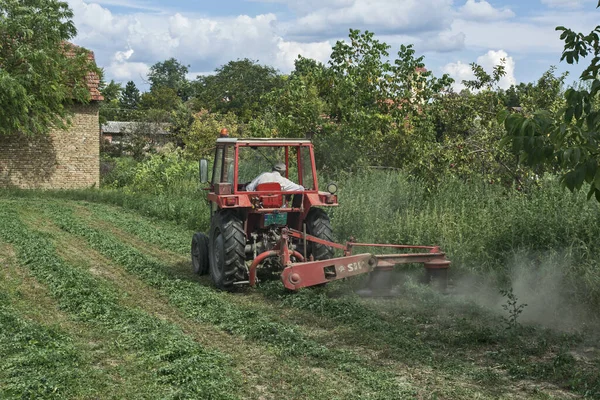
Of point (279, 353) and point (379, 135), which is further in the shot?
point (379, 135)

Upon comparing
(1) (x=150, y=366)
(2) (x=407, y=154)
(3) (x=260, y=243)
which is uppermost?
(2) (x=407, y=154)

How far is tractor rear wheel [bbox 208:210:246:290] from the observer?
1029cm

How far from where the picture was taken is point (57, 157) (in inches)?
1219

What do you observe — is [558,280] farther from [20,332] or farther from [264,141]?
[20,332]

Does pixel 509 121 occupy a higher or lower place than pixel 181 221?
higher

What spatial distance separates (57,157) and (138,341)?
24949 mm

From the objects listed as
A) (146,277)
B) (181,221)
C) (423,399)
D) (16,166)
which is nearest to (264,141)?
(146,277)

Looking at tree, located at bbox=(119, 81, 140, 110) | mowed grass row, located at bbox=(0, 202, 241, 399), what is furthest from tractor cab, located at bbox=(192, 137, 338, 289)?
tree, located at bbox=(119, 81, 140, 110)

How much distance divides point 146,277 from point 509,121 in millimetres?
7052

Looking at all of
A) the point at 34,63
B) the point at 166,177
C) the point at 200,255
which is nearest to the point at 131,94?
the point at 34,63

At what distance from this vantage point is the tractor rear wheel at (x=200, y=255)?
11609 millimetres

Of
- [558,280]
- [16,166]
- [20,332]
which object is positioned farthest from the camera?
[16,166]

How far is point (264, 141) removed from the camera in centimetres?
1090

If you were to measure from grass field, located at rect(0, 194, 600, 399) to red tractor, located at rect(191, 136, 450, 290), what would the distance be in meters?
0.35
